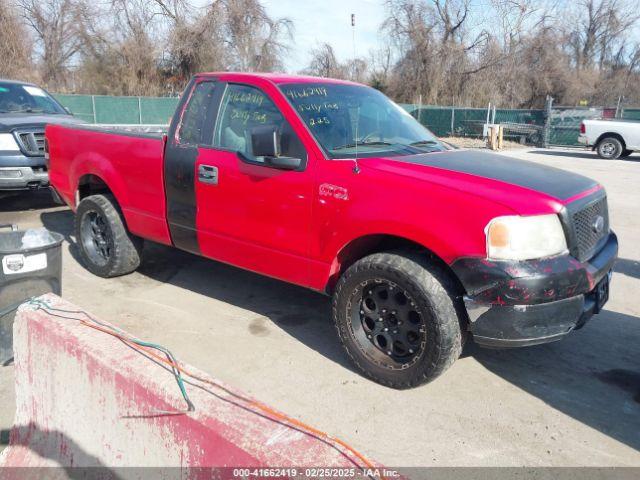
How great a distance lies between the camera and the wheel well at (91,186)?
5.45m

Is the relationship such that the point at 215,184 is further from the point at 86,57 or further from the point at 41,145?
the point at 86,57

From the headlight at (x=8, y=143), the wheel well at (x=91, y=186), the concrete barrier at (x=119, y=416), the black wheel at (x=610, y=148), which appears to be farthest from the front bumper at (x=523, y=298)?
the black wheel at (x=610, y=148)

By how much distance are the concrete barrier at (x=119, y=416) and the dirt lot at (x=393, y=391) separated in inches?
20.7

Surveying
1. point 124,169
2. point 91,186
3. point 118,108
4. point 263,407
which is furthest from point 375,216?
point 118,108

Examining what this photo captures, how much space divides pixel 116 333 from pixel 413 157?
7.14 ft

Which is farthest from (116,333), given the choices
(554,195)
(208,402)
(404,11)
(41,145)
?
(404,11)

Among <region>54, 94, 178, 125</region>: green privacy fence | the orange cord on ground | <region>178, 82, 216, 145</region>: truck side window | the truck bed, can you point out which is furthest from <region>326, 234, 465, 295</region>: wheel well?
<region>54, 94, 178, 125</region>: green privacy fence

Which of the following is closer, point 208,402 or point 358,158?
point 208,402

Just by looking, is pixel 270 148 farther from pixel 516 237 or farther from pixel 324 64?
pixel 324 64

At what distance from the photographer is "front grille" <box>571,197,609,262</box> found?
10.5 ft

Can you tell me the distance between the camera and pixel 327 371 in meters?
3.73

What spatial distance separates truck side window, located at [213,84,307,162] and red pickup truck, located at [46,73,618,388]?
0.01 m

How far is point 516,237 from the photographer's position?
2.96m

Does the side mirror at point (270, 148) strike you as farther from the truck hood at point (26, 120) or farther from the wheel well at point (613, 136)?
the wheel well at point (613, 136)
